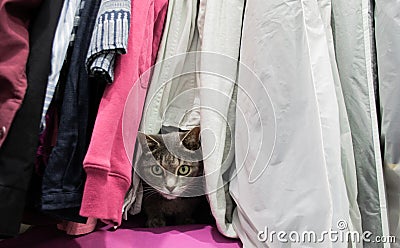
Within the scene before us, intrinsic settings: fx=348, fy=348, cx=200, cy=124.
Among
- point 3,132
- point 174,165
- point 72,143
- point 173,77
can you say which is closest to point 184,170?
point 174,165

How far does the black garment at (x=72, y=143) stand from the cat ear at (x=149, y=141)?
0.18 metres

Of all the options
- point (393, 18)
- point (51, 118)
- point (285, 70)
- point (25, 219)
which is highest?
point (393, 18)

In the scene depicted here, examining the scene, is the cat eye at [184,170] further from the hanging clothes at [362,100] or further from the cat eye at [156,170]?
the hanging clothes at [362,100]

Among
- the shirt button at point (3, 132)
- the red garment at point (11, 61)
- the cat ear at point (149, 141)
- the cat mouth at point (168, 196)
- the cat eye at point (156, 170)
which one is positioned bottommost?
the cat mouth at point (168, 196)

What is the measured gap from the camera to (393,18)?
30.4 inches

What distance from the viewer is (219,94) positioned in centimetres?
82

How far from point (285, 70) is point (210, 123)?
0.21 meters

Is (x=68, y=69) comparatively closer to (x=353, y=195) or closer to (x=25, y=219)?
(x=25, y=219)

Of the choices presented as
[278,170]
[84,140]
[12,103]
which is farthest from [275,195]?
[12,103]

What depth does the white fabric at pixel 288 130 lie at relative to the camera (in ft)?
2.16

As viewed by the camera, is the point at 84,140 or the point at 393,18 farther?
the point at 393,18

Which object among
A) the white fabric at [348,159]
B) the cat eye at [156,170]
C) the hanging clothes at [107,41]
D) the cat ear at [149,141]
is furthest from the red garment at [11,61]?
the white fabric at [348,159]

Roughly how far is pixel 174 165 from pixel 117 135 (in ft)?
0.92

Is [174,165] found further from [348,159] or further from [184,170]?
[348,159]
